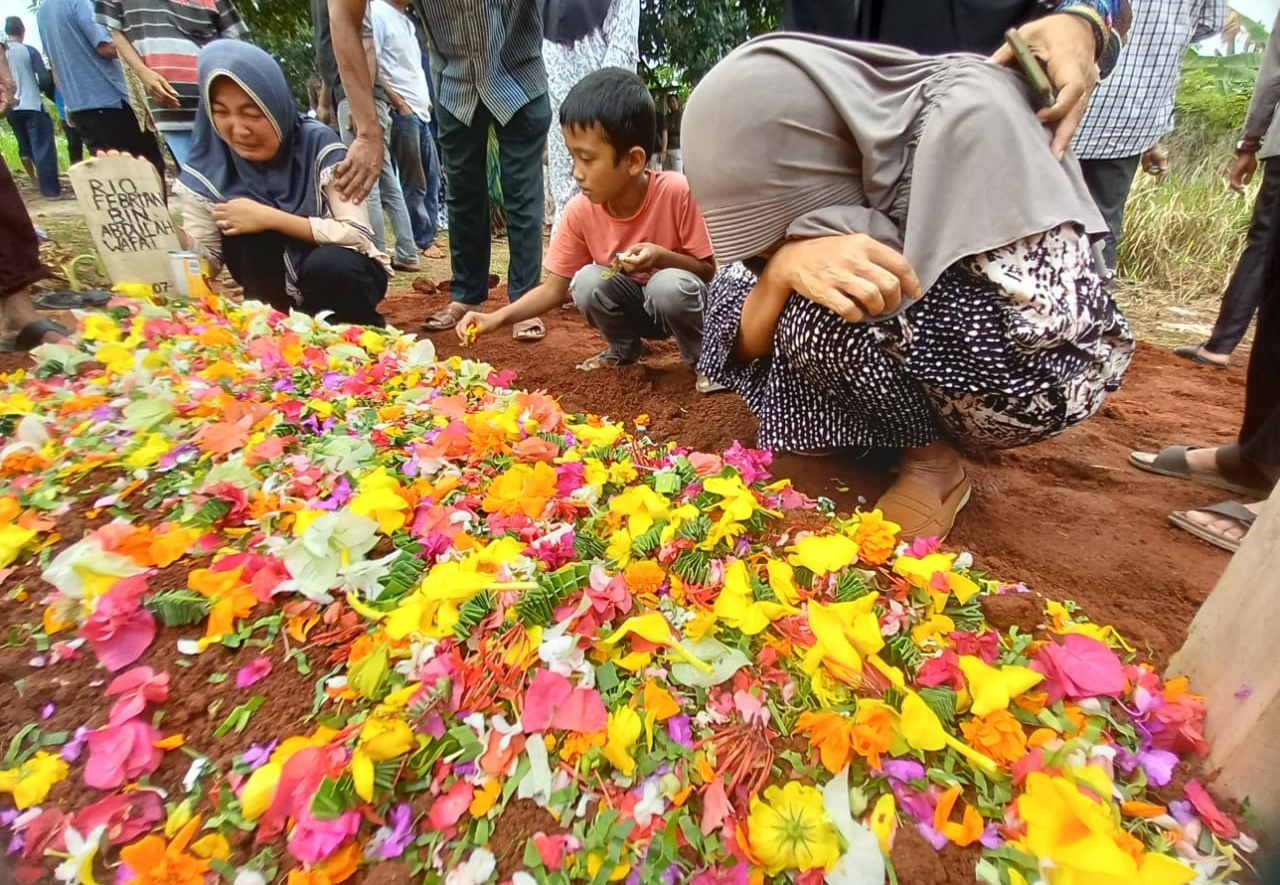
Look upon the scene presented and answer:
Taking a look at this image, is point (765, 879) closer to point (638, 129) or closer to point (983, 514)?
point (983, 514)

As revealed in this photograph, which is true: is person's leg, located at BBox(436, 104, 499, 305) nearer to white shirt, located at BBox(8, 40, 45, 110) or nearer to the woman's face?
the woman's face

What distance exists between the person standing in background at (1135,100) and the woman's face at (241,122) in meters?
2.89

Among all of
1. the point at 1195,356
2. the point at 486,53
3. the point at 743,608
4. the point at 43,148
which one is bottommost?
the point at 1195,356

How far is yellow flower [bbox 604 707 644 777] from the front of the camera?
79 centimetres

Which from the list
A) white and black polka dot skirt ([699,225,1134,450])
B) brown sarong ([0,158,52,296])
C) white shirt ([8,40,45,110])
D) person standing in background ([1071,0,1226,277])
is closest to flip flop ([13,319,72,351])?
brown sarong ([0,158,52,296])

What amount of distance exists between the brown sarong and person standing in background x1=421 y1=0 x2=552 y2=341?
1.41 m

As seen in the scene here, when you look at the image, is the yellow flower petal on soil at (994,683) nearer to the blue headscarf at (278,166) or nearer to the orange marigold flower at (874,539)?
the orange marigold flower at (874,539)

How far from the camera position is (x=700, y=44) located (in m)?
7.09

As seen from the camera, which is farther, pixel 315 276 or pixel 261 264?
pixel 261 264

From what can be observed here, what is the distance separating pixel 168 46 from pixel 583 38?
5.98 feet

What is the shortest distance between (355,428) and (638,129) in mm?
1212

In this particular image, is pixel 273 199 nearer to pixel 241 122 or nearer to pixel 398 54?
pixel 241 122

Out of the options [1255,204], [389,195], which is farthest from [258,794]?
[389,195]

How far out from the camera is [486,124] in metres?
2.81
